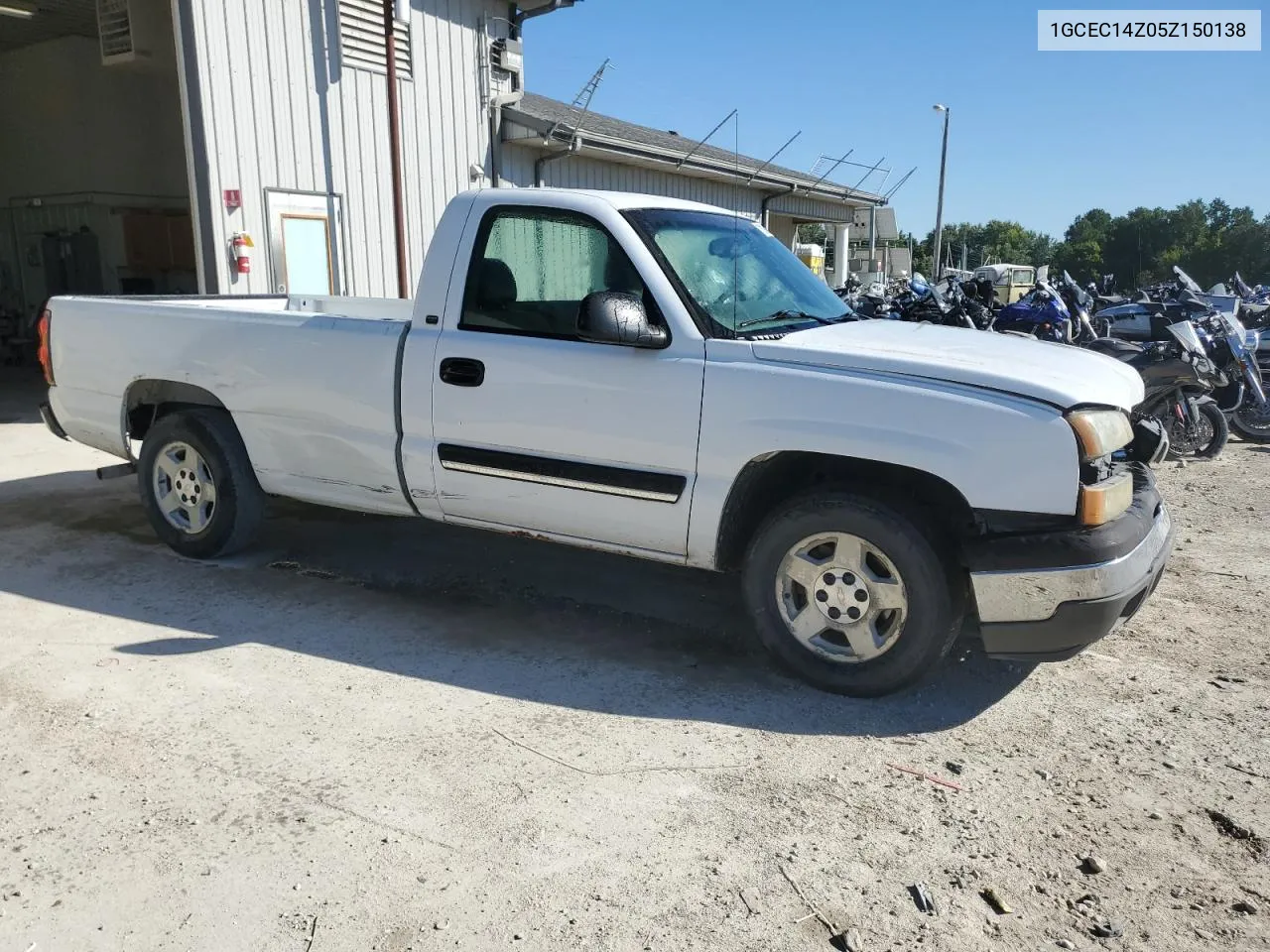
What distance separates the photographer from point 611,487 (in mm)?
4145

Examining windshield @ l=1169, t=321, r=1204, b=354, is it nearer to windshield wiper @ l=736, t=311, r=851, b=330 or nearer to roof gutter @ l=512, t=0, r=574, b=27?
windshield wiper @ l=736, t=311, r=851, b=330

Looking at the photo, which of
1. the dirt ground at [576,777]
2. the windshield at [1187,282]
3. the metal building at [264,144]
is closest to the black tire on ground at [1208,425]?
the windshield at [1187,282]

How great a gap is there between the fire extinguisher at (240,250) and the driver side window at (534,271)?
6286 millimetres

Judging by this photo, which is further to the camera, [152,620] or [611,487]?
[152,620]

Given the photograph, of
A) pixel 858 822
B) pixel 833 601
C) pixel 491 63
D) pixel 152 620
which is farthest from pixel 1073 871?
pixel 491 63

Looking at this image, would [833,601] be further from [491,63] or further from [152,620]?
[491,63]

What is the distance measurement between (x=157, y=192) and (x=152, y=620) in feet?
43.1

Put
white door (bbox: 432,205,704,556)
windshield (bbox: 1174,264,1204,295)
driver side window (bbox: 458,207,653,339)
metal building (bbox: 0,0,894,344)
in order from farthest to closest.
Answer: windshield (bbox: 1174,264,1204,295), metal building (bbox: 0,0,894,344), driver side window (bbox: 458,207,653,339), white door (bbox: 432,205,704,556)

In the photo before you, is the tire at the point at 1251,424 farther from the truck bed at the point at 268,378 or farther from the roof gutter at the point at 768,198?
the roof gutter at the point at 768,198

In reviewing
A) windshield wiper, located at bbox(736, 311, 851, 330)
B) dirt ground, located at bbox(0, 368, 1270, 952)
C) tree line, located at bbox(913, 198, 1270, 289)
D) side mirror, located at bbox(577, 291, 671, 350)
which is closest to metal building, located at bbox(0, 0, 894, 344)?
dirt ground, located at bbox(0, 368, 1270, 952)

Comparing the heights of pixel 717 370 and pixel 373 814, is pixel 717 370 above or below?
above

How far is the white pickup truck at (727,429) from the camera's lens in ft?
11.5

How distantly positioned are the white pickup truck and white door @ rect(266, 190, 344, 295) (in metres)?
5.41

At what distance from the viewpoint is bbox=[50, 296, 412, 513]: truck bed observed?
184 inches
